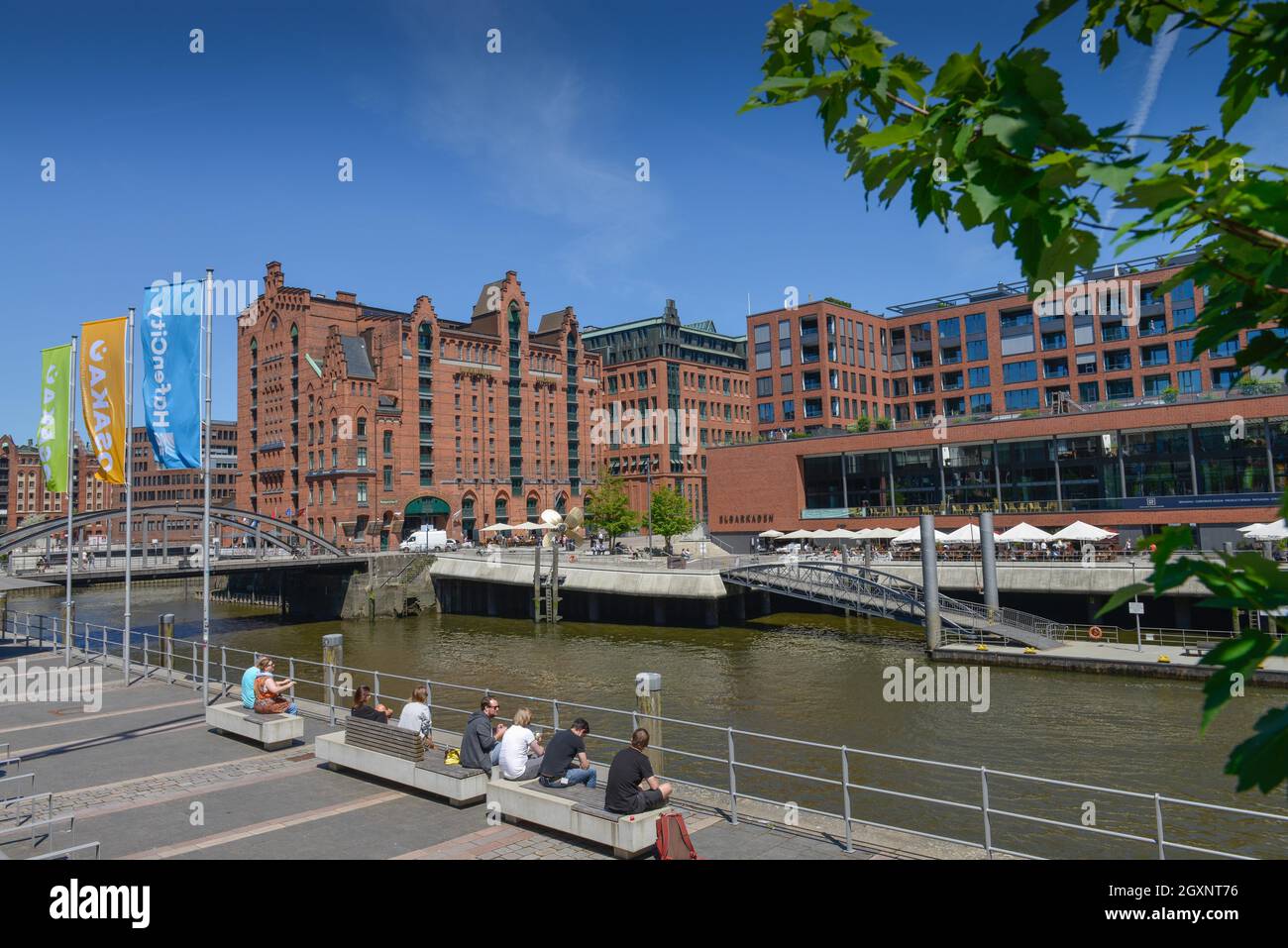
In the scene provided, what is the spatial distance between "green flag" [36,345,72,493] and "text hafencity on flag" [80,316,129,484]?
268cm

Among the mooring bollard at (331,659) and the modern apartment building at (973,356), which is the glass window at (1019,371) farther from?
the mooring bollard at (331,659)

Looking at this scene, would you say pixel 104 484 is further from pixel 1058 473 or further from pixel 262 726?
pixel 262 726

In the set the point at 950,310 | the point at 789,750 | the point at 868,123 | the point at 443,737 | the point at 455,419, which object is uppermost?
the point at 950,310

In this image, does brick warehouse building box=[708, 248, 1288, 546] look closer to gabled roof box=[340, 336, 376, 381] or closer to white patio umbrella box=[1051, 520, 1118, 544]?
white patio umbrella box=[1051, 520, 1118, 544]

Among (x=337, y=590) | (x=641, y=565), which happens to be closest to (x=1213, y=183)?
(x=641, y=565)

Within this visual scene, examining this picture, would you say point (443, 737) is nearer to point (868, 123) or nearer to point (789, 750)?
point (789, 750)

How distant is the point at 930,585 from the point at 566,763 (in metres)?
26.5

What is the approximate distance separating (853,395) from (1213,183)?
78.7m

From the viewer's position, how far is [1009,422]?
5391cm

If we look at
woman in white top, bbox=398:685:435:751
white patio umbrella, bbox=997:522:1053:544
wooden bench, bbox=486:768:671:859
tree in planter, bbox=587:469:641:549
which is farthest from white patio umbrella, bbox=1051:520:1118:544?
tree in planter, bbox=587:469:641:549

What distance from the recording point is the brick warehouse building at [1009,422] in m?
46.8

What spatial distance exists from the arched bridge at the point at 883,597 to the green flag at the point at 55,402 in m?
30.4

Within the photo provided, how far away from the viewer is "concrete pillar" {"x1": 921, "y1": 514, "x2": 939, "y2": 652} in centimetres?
3462

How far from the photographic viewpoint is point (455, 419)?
86188 millimetres
